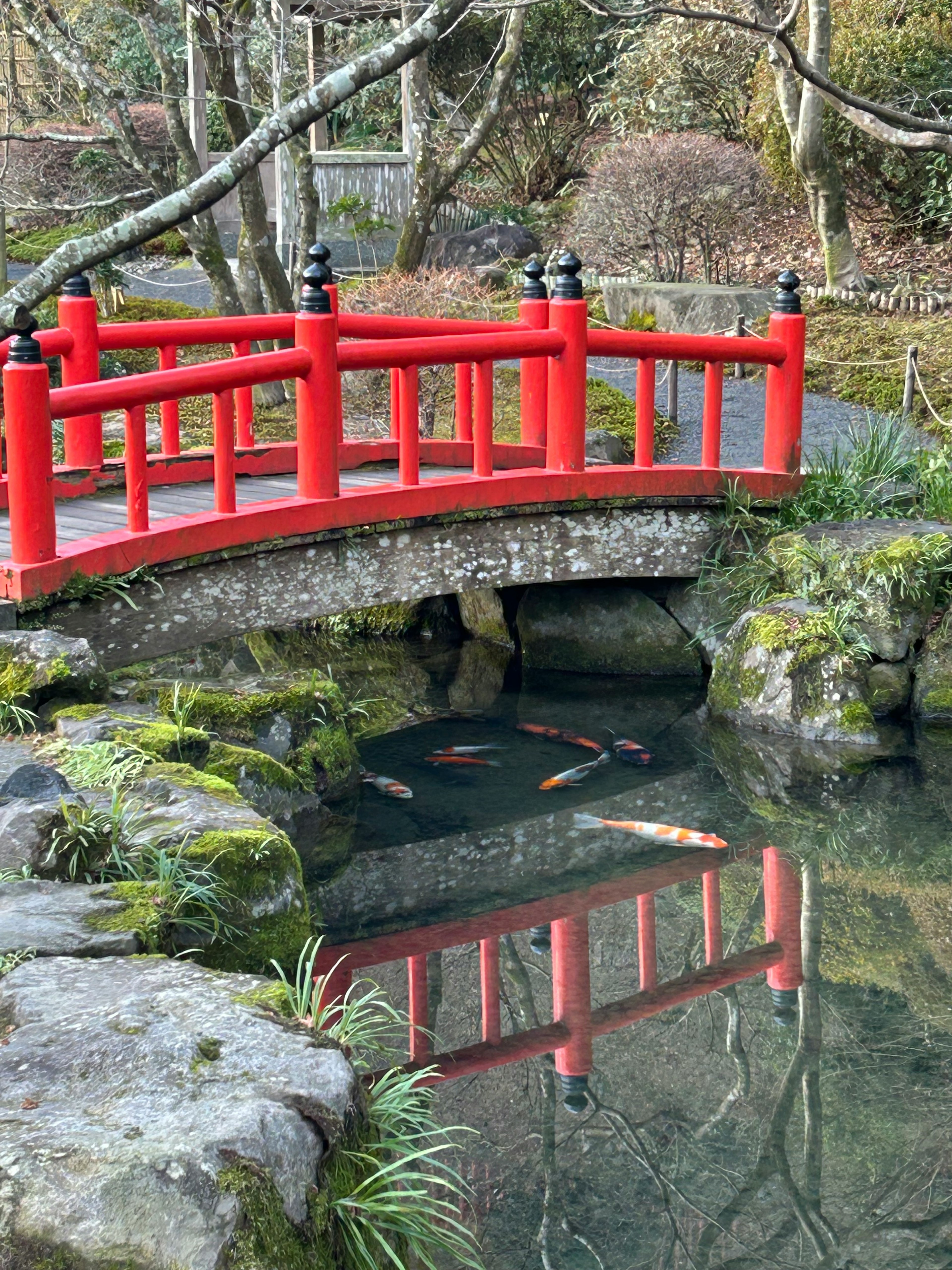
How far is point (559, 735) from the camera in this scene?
24.3 ft

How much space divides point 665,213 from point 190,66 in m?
5.87

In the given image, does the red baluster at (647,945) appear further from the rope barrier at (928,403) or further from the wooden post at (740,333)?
the wooden post at (740,333)

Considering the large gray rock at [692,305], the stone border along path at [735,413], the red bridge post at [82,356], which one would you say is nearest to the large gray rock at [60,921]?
the red bridge post at [82,356]

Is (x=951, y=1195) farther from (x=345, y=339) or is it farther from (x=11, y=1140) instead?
(x=345, y=339)

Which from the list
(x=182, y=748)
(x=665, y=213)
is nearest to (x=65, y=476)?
(x=182, y=748)

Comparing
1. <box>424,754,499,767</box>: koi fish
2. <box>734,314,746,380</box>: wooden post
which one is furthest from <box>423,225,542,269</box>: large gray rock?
<box>424,754,499,767</box>: koi fish

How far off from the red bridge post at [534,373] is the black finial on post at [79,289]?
7.09 ft

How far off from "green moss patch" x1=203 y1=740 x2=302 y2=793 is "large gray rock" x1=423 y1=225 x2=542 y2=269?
34.7 ft

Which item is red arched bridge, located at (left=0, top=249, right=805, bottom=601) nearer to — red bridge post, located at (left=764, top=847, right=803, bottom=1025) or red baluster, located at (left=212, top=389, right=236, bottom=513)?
red baluster, located at (left=212, top=389, right=236, bottom=513)

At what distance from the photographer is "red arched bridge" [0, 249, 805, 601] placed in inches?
231

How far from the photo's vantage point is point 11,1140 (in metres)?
2.73

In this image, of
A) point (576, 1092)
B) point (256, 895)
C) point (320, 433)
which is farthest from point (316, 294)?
point (576, 1092)

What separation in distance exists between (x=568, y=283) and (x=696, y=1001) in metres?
3.71

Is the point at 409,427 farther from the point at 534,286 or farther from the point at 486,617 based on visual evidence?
the point at 486,617
